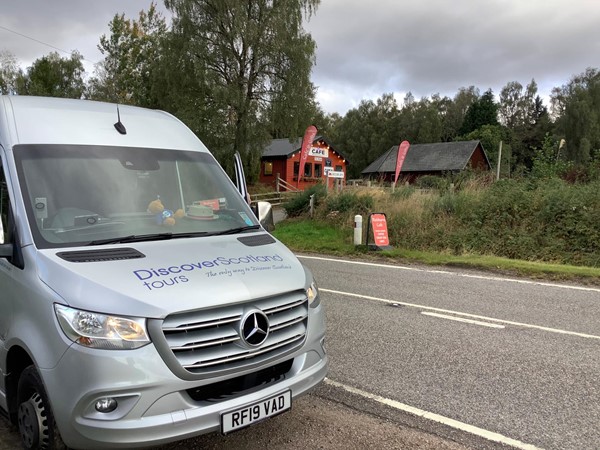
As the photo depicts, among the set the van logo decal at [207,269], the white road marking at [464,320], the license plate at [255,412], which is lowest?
the white road marking at [464,320]

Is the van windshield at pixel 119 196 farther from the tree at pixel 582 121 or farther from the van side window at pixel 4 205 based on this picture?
the tree at pixel 582 121

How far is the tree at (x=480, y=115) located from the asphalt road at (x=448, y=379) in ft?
267

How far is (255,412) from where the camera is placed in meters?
2.79

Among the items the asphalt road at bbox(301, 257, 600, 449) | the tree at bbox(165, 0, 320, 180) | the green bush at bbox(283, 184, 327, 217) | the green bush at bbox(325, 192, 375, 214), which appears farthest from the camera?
the tree at bbox(165, 0, 320, 180)

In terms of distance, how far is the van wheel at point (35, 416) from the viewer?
2.69 meters

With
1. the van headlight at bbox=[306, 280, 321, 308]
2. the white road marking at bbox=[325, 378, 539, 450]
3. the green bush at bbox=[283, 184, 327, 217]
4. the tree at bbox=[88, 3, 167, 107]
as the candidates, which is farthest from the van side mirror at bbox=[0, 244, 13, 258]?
the tree at bbox=[88, 3, 167, 107]

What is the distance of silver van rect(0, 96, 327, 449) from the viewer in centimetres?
248

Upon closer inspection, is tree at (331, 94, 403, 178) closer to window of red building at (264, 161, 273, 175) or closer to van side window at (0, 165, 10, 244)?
window of red building at (264, 161, 273, 175)

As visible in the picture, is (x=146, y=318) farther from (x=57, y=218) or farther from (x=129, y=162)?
(x=129, y=162)

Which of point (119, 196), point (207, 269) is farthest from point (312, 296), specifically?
point (119, 196)

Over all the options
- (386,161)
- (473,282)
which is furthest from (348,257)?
(386,161)

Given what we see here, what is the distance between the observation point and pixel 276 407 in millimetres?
2908

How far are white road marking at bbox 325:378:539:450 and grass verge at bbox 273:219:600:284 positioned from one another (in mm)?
7438

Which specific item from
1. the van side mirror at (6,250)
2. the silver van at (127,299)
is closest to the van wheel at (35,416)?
the silver van at (127,299)
